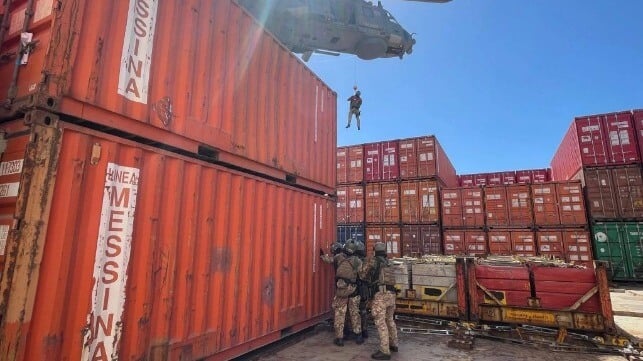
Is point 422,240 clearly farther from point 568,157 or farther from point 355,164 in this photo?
point 568,157

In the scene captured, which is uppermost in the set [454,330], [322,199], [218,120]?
[218,120]

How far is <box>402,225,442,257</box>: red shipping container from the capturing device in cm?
1458

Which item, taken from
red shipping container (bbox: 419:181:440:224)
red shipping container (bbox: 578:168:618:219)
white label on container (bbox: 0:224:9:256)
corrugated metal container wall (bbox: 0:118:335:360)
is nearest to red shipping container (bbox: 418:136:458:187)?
red shipping container (bbox: 419:181:440:224)

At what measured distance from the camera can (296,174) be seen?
A: 243 inches

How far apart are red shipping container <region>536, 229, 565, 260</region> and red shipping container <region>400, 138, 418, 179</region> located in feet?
17.7

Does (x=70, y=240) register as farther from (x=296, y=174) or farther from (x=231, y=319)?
(x=296, y=174)

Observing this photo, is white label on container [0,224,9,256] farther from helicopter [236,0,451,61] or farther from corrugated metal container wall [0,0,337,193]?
helicopter [236,0,451,61]

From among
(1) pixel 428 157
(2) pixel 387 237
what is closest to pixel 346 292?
(2) pixel 387 237

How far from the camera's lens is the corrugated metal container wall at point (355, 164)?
15945 mm

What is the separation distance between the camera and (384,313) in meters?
5.77

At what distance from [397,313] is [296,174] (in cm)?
405

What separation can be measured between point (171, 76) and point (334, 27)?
271 inches

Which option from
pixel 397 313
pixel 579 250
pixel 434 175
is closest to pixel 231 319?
pixel 397 313

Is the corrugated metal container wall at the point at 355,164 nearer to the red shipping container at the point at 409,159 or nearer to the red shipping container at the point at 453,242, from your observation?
the red shipping container at the point at 409,159
